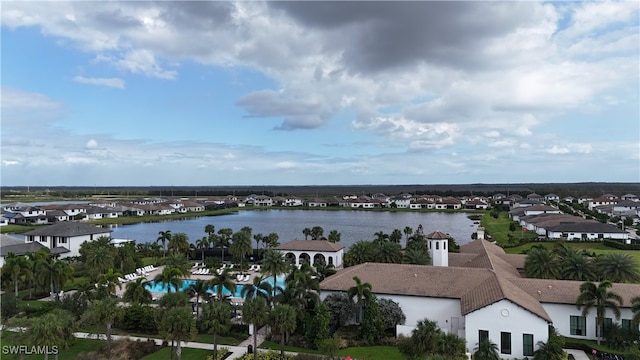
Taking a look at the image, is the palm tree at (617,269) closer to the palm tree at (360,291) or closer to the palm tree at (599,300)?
the palm tree at (599,300)

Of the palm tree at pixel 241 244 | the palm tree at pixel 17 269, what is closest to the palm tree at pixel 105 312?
the palm tree at pixel 17 269

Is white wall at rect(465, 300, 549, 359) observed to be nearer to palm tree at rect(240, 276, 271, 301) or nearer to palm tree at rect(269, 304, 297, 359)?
palm tree at rect(269, 304, 297, 359)

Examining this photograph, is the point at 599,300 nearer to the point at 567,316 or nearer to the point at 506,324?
the point at 567,316

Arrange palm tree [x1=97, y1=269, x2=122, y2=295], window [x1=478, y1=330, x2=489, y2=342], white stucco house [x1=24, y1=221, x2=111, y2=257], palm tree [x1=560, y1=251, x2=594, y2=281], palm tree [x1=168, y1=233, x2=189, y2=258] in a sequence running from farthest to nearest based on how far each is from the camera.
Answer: white stucco house [x1=24, y1=221, x2=111, y2=257]
palm tree [x1=168, y1=233, x2=189, y2=258]
palm tree [x1=560, y1=251, x2=594, y2=281]
palm tree [x1=97, y1=269, x2=122, y2=295]
window [x1=478, y1=330, x2=489, y2=342]

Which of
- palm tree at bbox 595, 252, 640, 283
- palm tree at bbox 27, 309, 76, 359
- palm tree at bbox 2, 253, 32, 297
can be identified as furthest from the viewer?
palm tree at bbox 2, 253, 32, 297

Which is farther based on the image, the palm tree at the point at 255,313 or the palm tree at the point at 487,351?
the palm tree at the point at 255,313

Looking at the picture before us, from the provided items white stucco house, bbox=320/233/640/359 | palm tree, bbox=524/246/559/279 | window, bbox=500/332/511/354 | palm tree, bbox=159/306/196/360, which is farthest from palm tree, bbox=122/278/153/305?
palm tree, bbox=524/246/559/279
